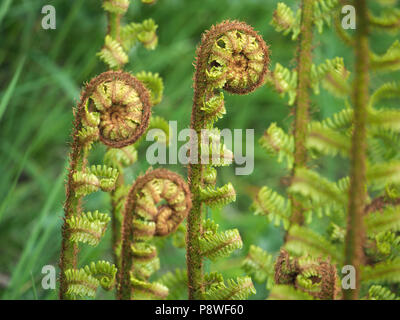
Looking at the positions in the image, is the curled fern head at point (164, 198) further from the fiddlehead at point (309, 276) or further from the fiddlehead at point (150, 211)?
the fiddlehead at point (309, 276)

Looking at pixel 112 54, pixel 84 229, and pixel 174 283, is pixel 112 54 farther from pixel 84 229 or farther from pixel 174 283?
pixel 174 283

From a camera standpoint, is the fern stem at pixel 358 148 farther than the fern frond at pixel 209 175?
No

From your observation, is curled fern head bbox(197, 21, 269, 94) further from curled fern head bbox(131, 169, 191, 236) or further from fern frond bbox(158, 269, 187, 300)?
fern frond bbox(158, 269, 187, 300)

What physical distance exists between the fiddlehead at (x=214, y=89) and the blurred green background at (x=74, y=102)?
1.86ft

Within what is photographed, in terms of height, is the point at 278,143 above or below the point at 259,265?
above

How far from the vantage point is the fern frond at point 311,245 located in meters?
0.79

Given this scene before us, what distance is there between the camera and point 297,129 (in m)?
1.08

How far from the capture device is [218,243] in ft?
3.02

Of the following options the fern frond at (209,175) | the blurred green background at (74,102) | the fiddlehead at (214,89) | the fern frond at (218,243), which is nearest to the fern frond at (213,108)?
the fiddlehead at (214,89)

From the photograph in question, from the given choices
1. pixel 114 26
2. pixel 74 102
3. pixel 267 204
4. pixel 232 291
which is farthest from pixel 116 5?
pixel 74 102

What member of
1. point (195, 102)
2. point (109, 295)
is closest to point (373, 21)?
point (195, 102)

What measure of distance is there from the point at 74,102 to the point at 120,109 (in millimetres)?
1060
